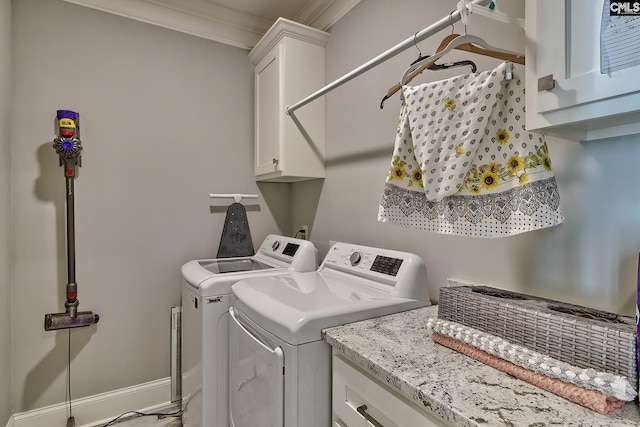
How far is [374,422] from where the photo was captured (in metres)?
0.87

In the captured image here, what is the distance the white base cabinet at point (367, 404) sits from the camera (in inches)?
30.0

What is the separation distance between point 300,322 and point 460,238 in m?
0.76

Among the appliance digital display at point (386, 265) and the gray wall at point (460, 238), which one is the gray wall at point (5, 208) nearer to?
the gray wall at point (460, 238)

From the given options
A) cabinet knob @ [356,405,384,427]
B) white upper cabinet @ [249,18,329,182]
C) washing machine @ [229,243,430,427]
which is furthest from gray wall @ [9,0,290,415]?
cabinet knob @ [356,405,384,427]

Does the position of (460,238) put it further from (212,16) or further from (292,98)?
(212,16)

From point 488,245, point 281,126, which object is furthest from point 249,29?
point 488,245

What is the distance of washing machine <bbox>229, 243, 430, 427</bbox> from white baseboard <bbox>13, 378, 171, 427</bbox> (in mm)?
920

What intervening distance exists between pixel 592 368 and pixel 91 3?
2807mm

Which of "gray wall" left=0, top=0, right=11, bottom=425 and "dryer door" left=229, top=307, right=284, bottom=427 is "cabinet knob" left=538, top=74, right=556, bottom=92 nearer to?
"dryer door" left=229, top=307, right=284, bottom=427

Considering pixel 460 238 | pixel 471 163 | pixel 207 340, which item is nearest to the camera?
pixel 471 163

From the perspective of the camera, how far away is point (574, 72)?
2.30 feet

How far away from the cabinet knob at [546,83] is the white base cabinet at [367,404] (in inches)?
30.3

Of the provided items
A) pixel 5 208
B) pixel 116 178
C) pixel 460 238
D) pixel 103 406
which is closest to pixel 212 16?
pixel 116 178

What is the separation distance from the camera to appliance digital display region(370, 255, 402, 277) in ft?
4.53
